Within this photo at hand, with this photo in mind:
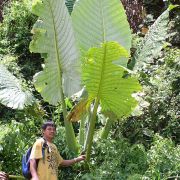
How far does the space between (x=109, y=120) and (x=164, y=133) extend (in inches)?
26.3

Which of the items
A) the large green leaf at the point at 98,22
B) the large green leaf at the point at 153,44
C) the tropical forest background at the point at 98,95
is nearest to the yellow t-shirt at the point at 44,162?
the tropical forest background at the point at 98,95

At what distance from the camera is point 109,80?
4363 mm

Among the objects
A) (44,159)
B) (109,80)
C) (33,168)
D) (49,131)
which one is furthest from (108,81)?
(33,168)

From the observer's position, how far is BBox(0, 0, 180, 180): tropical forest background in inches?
167

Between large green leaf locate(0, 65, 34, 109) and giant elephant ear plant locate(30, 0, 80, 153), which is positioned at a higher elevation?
giant elephant ear plant locate(30, 0, 80, 153)

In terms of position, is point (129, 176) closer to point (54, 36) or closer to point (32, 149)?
point (32, 149)

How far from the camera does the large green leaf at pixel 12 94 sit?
15.6 ft

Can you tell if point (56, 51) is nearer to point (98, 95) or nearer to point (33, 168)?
point (98, 95)

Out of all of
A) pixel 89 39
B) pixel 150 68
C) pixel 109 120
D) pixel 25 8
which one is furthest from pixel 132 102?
pixel 25 8

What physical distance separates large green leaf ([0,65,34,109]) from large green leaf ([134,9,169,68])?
121 centimetres

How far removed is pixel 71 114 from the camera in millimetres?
4691

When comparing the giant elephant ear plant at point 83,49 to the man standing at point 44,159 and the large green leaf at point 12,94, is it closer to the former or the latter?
the large green leaf at point 12,94

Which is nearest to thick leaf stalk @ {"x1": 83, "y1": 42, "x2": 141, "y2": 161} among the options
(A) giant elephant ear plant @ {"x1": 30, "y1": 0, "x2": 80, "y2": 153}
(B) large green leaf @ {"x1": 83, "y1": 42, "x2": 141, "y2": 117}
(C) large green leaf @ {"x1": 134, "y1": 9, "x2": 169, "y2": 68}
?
(B) large green leaf @ {"x1": 83, "y1": 42, "x2": 141, "y2": 117}

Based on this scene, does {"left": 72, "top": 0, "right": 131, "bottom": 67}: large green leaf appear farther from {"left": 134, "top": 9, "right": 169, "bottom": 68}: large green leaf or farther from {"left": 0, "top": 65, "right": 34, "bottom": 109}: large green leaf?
{"left": 0, "top": 65, "right": 34, "bottom": 109}: large green leaf
